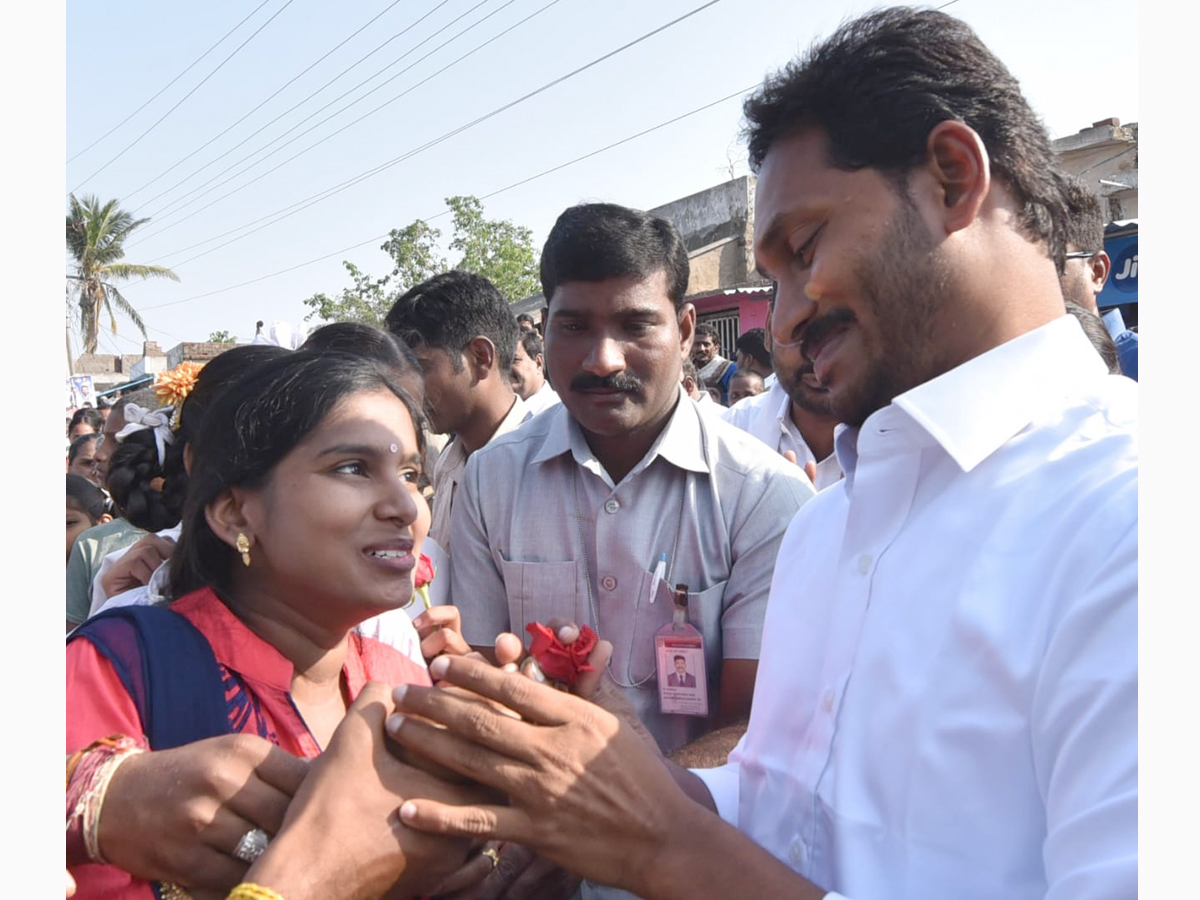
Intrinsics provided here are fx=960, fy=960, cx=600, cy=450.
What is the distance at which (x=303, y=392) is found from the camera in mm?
2184

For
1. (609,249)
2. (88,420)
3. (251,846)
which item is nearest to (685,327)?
(609,249)

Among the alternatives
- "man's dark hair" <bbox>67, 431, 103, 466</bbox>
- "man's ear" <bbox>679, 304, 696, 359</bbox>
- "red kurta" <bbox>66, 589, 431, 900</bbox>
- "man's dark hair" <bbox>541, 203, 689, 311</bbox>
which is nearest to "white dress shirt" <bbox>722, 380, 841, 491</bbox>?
"man's ear" <bbox>679, 304, 696, 359</bbox>

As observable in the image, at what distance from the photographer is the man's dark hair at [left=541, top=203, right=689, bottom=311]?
317 cm

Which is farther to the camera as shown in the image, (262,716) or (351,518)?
(351,518)

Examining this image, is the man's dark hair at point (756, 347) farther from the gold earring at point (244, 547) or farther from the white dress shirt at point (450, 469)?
the gold earring at point (244, 547)

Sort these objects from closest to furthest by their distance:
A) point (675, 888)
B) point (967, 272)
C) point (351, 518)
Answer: point (675, 888) → point (967, 272) → point (351, 518)

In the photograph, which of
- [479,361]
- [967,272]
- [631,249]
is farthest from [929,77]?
[479,361]

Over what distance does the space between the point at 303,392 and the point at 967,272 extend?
56.0 inches

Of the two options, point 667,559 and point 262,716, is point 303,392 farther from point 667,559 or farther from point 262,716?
point 667,559

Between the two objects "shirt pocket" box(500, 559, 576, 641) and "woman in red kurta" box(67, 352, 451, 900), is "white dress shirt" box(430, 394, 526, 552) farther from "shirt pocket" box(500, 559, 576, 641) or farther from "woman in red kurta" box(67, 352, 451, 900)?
"woman in red kurta" box(67, 352, 451, 900)

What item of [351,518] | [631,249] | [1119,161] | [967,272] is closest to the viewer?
[967,272]

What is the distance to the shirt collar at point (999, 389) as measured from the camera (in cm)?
149

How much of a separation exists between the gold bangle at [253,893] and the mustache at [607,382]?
1999 mm

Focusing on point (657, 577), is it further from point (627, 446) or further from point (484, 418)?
point (484, 418)
